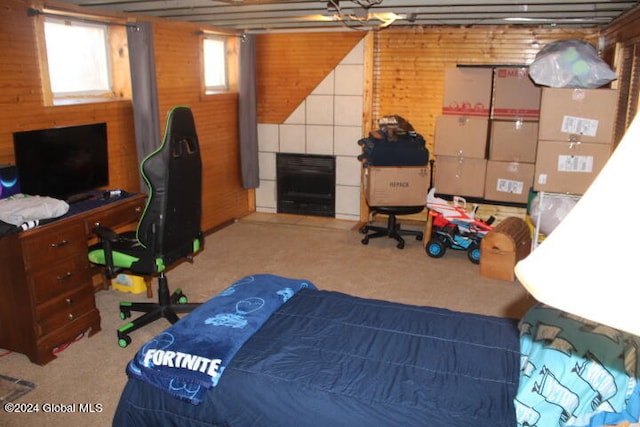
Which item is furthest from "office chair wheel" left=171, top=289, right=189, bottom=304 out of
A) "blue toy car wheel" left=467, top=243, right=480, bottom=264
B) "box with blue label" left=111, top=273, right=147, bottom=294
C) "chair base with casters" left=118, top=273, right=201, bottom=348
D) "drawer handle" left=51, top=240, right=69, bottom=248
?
"blue toy car wheel" left=467, top=243, right=480, bottom=264

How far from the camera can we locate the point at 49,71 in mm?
3842

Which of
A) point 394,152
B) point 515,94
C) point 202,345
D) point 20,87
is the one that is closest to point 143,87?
point 20,87

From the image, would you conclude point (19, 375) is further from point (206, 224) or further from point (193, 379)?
point (206, 224)

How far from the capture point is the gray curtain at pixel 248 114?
6.00 m

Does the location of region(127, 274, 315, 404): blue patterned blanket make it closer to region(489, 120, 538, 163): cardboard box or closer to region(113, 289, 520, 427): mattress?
region(113, 289, 520, 427): mattress

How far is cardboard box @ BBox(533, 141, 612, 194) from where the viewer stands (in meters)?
→ 4.22

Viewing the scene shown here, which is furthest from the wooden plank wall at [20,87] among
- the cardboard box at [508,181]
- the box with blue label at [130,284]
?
the cardboard box at [508,181]

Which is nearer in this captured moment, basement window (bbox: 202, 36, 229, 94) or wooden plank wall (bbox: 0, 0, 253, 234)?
wooden plank wall (bbox: 0, 0, 253, 234)

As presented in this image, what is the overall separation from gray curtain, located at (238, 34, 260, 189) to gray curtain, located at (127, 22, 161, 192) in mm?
1610

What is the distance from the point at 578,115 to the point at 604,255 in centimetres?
402

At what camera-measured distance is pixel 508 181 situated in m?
5.32

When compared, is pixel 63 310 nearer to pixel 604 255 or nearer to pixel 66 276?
pixel 66 276

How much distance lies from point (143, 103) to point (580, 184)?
12.3 feet

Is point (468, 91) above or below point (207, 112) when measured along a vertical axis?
above
